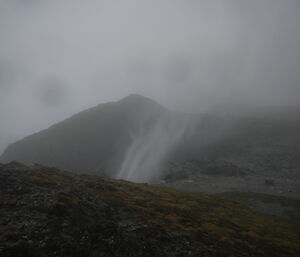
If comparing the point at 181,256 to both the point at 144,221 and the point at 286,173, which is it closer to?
the point at 144,221

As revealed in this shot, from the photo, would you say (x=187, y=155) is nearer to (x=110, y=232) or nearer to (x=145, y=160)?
(x=145, y=160)

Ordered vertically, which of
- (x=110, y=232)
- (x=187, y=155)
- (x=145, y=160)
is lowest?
(x=145, y=160)

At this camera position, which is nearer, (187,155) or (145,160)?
(187,155)

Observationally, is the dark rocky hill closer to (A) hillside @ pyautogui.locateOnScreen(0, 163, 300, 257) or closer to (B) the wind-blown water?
(B) the wind-blown water

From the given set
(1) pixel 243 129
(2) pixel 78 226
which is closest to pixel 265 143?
(1) pixel 243 129

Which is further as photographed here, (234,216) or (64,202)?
(234,216)

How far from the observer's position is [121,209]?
3738 centimetres

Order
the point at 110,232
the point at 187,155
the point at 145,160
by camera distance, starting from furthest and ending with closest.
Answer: the point at 145,160, the point at 187,155, the point at 110,232

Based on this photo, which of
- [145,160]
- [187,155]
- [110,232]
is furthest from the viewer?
[145,160]

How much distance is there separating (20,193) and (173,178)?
9199 centimetres

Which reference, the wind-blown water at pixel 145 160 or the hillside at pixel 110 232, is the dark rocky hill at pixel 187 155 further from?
the hillside at pixel 110 232

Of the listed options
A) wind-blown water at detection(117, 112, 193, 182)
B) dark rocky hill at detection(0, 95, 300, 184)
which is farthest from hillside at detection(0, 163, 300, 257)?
wind-blown water at detection(117, 112, 193, 182)

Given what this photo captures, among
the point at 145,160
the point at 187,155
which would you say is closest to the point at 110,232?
the point at 187,155

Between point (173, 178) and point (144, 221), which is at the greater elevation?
point (144, 221)
